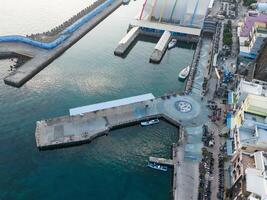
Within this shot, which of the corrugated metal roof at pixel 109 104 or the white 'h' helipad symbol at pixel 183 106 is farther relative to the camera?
the white 'h' helipad symbol at pixel 183 106

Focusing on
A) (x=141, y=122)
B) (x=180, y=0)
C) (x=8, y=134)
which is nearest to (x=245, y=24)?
(x=180, y=0)

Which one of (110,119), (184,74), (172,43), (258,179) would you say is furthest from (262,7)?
(258,179)

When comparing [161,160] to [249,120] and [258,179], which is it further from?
[258,179]

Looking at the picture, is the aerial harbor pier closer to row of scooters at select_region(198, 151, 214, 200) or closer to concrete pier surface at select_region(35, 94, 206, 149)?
concrete pier surface at select_region(35, 94, 206, 149)

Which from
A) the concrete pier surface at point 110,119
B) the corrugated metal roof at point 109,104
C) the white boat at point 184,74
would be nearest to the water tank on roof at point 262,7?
the white boat at point 184,74

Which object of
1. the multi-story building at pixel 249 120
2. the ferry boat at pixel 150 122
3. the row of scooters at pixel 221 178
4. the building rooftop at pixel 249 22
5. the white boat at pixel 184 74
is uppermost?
the building rooftop at pixel 249 22

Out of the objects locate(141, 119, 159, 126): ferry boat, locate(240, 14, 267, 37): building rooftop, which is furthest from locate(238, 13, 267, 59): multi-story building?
locate(141, 119, 159, 126): ferry boat

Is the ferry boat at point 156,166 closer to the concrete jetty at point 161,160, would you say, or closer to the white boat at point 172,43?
the concrete jetty at point 161,160
